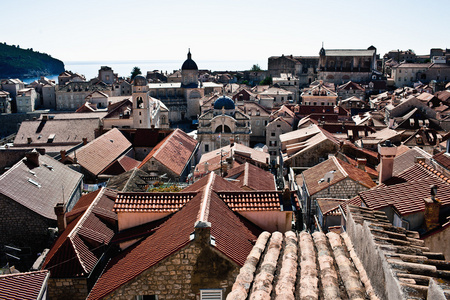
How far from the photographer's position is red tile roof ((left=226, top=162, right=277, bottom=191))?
77.3ft

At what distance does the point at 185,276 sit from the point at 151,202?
14.5 feet

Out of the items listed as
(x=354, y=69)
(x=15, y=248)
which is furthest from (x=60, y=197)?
(x=354, y=69)

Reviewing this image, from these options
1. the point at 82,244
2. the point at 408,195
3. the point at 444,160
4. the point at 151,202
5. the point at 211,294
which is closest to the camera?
the point at 211,294

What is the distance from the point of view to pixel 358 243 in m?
7.62

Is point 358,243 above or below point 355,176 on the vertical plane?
above

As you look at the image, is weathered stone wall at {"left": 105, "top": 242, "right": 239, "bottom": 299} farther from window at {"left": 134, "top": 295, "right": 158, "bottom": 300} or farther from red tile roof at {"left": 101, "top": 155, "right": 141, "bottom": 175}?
red tile roof at {"left": 101, "top": 155, "right": 141, "bottom": 175}

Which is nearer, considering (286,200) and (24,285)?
(24,285)

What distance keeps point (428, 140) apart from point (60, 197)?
28941 millimetres

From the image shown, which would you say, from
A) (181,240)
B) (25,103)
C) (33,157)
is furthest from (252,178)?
(25,103)

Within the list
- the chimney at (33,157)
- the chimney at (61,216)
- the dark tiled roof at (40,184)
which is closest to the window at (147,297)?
the chimney at (61,216)

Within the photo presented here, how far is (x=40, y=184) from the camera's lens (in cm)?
2444

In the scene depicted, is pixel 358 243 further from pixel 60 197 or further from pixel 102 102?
pixel 102 102

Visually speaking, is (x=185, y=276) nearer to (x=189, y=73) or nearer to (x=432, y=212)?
(x=432, y=212)

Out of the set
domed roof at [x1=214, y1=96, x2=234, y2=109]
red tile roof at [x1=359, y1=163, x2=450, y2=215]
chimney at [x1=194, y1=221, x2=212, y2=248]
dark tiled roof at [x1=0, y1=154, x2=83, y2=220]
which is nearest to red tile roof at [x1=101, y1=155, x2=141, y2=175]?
dark tiled roof at [x1=0, y1=154, x2=83, y2=220]
